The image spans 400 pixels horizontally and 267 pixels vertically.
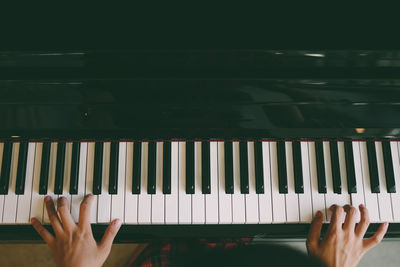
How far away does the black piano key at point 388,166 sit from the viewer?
1244mm

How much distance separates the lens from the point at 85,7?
112cm

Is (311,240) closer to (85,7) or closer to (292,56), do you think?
(292,56)

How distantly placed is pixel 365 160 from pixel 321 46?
1.84 feet

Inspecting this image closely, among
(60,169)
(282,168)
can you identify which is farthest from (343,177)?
(60,169)

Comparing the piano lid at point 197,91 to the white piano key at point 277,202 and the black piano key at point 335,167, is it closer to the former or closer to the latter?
the black piano key at point 335,167

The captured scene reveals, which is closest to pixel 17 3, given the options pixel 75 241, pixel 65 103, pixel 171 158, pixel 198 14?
pixel 65 103

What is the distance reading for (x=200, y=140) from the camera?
126 cm

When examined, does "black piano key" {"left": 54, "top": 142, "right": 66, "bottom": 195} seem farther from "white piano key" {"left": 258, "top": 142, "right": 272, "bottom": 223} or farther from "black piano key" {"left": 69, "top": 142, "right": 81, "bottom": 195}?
"white piano key" {"left": 258, "top": 142, "right": 272, "bottom": 223}

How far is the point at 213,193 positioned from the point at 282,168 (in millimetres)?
319

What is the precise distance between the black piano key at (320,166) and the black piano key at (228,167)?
381 millimetres

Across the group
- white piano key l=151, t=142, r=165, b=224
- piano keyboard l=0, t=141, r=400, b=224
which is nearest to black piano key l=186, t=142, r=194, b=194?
piano keyboard l=0, t=141, r=400, b=224

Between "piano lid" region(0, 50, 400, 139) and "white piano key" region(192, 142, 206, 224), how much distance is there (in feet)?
0.43

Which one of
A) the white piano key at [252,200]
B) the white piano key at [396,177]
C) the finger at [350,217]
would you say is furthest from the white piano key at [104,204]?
the white piano key at [396,177]

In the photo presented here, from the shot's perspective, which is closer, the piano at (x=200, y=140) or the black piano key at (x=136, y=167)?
the piano at (x=200, y=140)
